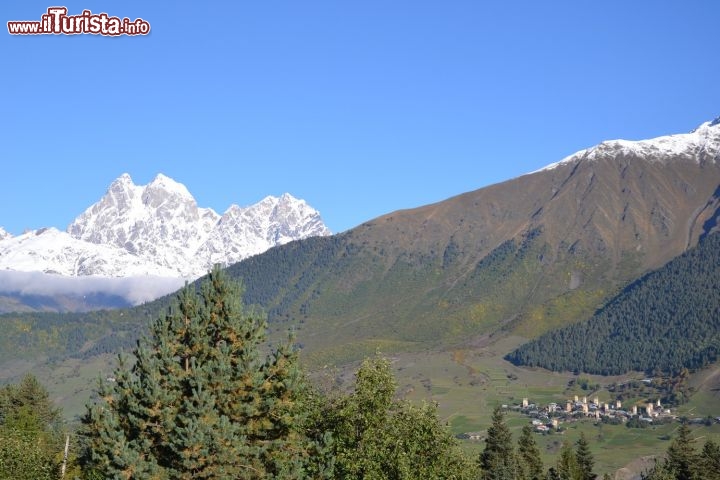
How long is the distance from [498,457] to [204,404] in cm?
12964

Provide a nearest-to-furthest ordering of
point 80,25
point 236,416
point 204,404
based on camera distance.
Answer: point 204,404, point 236,416, point 80,25

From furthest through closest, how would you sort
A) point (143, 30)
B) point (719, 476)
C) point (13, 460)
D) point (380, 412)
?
point (719, 476)
point (143, 30)
point (13, 460)
point (380, 412)

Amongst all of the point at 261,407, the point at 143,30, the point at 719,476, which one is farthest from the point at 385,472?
the point at 719,476

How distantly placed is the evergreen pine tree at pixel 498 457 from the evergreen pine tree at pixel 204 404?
348ft

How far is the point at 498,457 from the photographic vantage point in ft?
593

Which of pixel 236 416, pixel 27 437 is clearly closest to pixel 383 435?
pixel 236 416

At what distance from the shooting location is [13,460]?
9500 cm

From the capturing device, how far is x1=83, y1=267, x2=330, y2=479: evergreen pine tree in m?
58.9

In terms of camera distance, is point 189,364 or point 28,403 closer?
point 189,364

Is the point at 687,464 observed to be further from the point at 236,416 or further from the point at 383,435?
the point at 236,416

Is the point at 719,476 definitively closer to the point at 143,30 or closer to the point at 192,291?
the point at 143,30

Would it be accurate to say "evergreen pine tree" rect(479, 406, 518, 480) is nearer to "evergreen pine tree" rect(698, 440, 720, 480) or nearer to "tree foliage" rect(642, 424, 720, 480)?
"tree foliage" rect(642, 424, 720, 480)

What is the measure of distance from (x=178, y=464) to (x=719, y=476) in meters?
146

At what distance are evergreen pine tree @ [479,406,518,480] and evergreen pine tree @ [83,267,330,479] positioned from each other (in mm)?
106018
